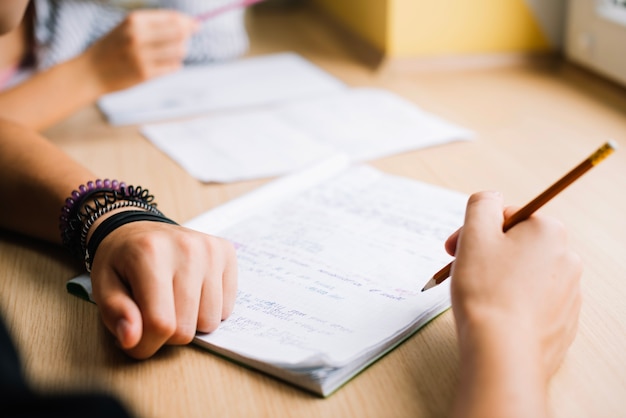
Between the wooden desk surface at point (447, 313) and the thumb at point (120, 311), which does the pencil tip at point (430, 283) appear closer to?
the wooden desk surface at point (447, 313)

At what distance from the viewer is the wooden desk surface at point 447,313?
476 mm

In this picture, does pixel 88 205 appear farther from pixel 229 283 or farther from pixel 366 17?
pixel 366 17

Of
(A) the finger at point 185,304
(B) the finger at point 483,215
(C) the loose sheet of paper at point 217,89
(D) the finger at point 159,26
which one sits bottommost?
(C) the loose sheet of paper at point 217,89

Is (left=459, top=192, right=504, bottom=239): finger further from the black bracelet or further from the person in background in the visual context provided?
the person in background

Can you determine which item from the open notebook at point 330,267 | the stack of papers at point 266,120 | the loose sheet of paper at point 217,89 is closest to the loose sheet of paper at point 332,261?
the open notebook at point 330,267

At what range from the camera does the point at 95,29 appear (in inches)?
54.1

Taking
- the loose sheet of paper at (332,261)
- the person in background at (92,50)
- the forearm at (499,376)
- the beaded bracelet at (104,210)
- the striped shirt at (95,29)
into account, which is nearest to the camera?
the forearm at (499,376)

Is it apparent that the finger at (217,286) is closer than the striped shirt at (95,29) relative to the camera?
Yes

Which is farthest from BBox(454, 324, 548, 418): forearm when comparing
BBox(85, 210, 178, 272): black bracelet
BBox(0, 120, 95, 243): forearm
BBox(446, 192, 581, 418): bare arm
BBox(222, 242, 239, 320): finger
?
BBox(0, 120, 95, 243): forearm

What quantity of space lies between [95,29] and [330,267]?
96cm

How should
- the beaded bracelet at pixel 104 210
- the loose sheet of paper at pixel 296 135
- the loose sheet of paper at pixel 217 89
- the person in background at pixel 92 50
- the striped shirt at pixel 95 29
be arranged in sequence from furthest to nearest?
1. the striped shirt at pixel 95 29
2. the loose sheet of paper at pixel 217 89
3. the person in background at pixel 92 50
4. the loose sheet of paper at pixel 296 135
5. the beaded bracelet at pixel 104 210

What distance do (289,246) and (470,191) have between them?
0.81ft

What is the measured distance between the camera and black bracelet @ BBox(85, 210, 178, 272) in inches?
23.5

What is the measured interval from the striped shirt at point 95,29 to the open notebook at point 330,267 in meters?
0.64
